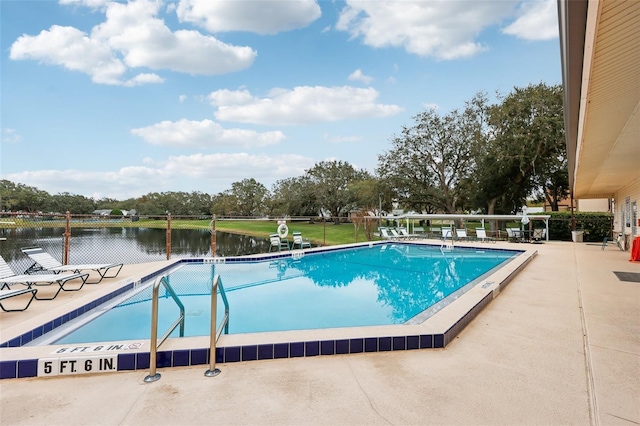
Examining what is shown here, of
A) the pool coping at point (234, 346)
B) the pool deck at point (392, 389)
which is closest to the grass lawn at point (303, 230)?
the pool coping at point (234, 346)

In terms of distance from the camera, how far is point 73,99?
12.8 meters

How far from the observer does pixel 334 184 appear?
1355 inches

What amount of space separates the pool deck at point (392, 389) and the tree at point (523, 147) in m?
16.1

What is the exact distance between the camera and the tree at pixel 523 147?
16.6 metres

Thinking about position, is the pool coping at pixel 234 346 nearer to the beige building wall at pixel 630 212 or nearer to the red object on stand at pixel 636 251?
the red object on stand at pixel 636 251

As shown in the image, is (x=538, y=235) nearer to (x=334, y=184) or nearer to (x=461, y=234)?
(x=461, y=234)

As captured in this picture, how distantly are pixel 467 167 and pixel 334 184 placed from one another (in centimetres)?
1490

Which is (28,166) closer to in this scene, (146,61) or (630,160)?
(146,61)

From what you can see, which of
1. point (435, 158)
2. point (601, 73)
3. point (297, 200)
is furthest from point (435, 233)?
point (297, 200)

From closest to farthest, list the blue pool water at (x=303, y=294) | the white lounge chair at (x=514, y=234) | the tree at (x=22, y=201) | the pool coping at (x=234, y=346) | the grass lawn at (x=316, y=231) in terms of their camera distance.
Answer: the pool coping at (x=234, y=346) < the blue pool water at (x=303, y=294) < the white lounge chair at (x=514, y=234) < the grass lawn at (x=316, y=231) < the tree at (x=22, y=201)

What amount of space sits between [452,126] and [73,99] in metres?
19.9

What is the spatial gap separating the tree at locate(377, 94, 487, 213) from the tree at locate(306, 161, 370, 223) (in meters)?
9.46

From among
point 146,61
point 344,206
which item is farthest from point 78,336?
point 344,206

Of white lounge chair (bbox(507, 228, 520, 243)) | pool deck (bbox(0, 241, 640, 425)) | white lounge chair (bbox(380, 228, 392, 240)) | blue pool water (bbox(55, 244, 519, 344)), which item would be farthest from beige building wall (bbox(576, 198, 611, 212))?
pool deck (bbox(0, 241, 640, 425))
